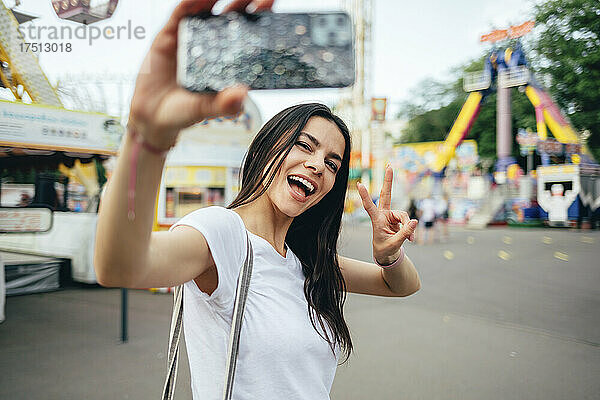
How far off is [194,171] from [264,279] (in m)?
5.47

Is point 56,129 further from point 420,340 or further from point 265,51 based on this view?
point 265,51

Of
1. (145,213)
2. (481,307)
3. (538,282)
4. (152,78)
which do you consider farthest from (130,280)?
(538,282)

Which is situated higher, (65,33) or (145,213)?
(65,33)

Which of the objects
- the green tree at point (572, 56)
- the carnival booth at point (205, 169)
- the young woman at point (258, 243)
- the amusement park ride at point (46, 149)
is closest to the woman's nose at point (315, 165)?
the young woman at point (258, 243)

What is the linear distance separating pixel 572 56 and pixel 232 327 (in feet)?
12.9

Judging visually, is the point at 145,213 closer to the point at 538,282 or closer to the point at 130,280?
the point at 130,280

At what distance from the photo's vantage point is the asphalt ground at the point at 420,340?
319cm

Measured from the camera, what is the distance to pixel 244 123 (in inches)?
246

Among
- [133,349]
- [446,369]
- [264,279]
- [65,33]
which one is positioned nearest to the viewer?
[264,279]

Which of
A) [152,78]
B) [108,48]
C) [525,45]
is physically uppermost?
[525,45]

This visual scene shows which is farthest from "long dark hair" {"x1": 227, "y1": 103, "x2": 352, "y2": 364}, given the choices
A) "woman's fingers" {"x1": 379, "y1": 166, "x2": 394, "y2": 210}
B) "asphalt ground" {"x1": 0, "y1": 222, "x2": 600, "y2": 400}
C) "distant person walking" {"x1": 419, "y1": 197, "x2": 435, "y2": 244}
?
"distant person walking" {"x1": 419, "y1": 197, "x2": 435, "y2": 244}

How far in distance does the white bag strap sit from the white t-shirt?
15mm

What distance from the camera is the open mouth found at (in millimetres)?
1028

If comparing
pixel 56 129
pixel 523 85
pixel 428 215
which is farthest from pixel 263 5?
pixel 428 215
